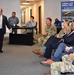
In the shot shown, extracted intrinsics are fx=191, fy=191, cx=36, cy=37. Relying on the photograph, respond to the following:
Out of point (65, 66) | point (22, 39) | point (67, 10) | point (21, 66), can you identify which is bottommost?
point (21, 66)

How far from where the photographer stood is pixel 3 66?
4.69 meters

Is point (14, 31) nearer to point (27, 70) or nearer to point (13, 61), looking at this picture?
point (13, 61)

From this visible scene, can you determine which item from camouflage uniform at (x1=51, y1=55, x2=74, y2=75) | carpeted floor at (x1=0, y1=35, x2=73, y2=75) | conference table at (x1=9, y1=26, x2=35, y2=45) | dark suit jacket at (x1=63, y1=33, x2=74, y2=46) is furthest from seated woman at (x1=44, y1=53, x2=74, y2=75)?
conference table at (x1=9, y1=26, x2=35, y2=45)

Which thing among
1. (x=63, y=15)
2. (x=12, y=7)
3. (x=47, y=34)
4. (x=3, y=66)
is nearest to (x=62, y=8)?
(x=63, y=15)

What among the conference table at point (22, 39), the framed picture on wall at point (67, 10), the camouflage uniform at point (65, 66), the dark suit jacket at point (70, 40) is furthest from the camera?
the framed picture on wall at point (67, 10)

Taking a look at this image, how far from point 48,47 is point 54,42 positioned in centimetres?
22

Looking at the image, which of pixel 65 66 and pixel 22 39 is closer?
pixel 65 66

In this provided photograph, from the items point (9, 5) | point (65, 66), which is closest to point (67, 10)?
point (9, 5)

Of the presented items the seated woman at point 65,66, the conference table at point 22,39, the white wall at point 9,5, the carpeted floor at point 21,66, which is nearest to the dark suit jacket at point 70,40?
the carpeted floor at point 21,66

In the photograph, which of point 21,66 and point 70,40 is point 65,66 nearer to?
point 70,40

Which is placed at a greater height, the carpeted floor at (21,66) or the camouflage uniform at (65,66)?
the camouflage uniform at (65,66)

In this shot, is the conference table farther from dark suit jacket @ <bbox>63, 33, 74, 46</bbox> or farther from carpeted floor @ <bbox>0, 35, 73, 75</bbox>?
dark suit jacket @ <bbox>63, 33, 74, 46</bbox>

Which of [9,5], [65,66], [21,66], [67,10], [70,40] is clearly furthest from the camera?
[67,10]

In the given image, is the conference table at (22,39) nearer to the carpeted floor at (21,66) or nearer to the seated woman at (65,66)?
the carpeted floor at (21,66)
